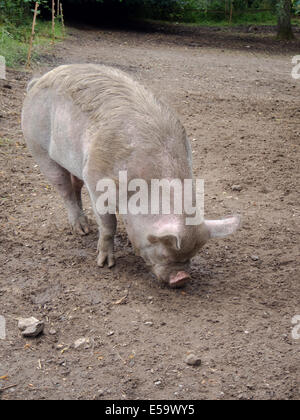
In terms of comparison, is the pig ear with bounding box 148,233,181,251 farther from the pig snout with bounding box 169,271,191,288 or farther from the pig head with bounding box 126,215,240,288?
the pig snout with bounding box 169,271,191,288

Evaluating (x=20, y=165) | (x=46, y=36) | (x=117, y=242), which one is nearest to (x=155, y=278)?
Answer: (x=117, y=242)

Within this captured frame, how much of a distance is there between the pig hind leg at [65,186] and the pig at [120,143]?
203 millimetres

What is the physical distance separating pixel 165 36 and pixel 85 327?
15.7m

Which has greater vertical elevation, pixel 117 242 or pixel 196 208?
pixel 196 208

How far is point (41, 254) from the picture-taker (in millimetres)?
4426

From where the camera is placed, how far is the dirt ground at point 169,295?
119 inches

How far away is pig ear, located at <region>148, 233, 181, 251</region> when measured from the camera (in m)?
3.38

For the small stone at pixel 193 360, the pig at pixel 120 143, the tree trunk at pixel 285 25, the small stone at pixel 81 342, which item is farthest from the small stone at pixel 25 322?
the tree trunk at pixel 285 25

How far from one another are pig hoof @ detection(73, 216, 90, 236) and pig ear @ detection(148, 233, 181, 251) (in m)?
1.32

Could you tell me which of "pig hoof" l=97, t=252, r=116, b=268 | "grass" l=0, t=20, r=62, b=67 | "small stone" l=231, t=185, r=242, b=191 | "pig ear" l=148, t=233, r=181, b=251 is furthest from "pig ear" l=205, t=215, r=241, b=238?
"grass" l=0, t=20, r=62, b=67

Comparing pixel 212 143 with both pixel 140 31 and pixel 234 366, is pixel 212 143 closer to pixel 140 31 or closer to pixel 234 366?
pixel 234 366

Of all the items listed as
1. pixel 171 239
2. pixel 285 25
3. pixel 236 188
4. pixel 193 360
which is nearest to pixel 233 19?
pixel 285 25

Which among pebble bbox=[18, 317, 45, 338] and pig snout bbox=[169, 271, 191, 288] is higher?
pig snout bbox=[169, 271, 191, 288]

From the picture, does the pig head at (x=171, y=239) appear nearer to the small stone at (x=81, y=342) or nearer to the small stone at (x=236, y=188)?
the small stone at (x=81, y=342)
